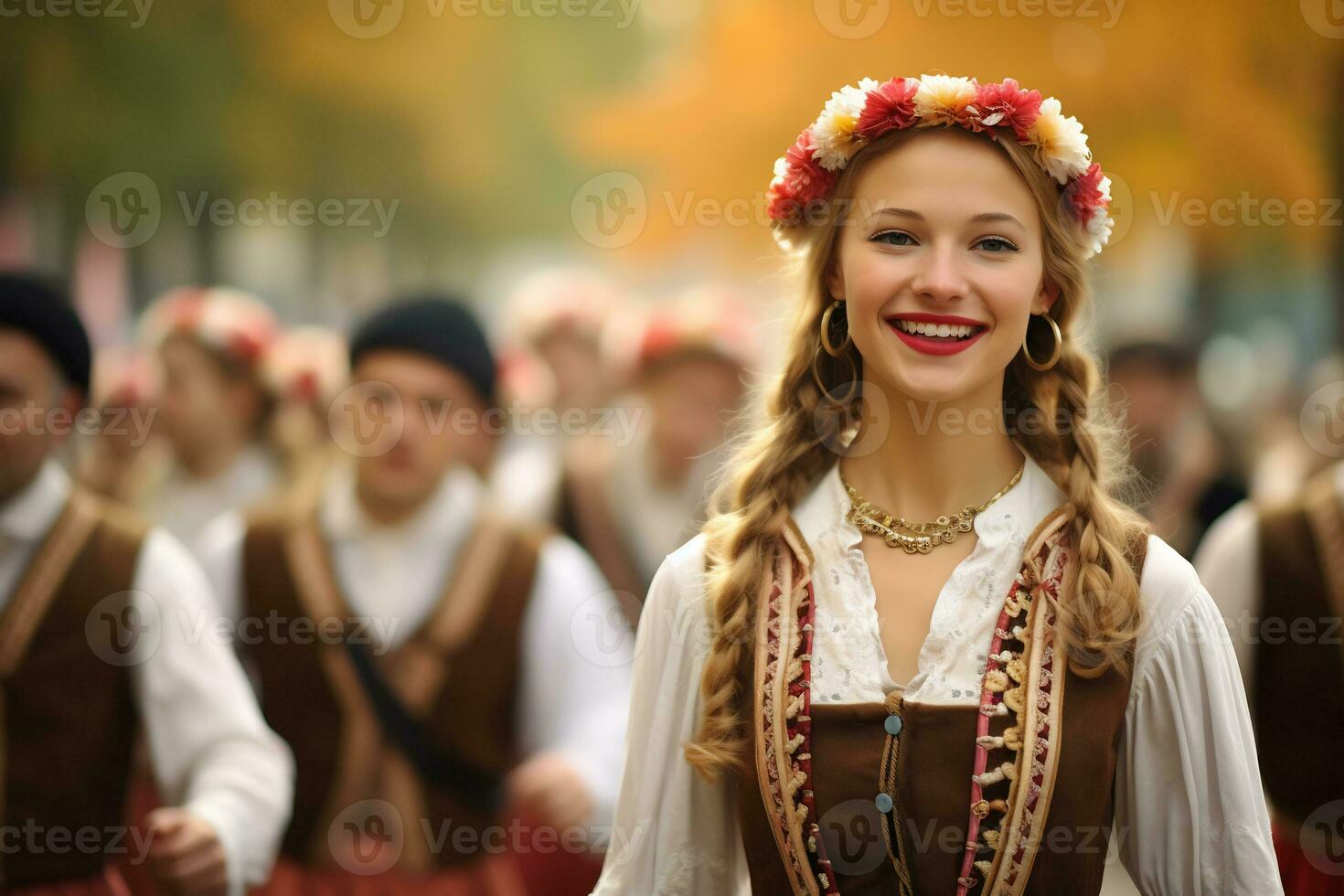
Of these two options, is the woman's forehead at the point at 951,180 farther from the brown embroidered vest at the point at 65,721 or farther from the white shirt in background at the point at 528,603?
the white shirt in background at the point at 528,603

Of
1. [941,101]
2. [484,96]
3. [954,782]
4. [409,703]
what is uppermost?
[484,96]

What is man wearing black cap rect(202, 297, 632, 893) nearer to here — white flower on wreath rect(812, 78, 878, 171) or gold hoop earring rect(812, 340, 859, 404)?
gold hoop earring rect(812, 340, 859, 404)

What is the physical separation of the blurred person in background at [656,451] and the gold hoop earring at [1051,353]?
3.22 m

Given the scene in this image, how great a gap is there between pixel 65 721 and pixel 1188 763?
242 centimetres

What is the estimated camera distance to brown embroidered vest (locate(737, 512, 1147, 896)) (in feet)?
5.64

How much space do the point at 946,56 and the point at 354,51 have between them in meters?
2.70

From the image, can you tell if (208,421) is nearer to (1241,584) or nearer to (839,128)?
(1241,584)

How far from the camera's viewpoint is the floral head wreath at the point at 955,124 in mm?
1768

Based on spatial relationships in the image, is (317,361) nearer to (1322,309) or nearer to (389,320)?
→ (389,320)

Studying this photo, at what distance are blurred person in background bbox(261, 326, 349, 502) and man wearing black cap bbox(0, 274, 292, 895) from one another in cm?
150

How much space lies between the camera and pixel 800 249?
6.48ft

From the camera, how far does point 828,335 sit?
1.96 metres

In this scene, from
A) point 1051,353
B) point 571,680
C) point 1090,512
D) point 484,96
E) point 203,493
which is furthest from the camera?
point 484,96

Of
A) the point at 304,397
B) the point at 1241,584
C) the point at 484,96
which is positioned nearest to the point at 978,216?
the point at 1241,584
